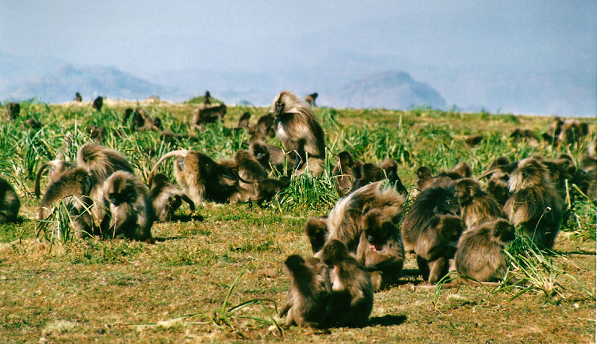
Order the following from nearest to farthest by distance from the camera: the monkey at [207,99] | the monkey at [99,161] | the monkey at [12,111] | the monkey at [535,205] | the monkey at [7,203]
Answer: the monkey at [535,205] < the monkey at [99,161] < the monkey at [7,203] < the monkey at [12,111] < the monkey at [207,99]

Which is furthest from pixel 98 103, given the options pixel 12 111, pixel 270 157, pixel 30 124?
pixel 270 157

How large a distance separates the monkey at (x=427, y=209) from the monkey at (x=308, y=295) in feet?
8.93

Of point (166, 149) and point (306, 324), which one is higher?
point (166, 149)

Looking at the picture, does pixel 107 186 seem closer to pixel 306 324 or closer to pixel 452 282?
pixel 306 324

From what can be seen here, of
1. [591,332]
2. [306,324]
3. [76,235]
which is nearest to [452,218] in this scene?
[591,332]

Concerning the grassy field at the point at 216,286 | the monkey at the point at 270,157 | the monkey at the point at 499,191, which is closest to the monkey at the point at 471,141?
the grassy field at the point at 216,286

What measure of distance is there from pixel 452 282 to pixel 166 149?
8350 mm

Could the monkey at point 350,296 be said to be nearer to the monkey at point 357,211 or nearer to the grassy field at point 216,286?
the grassy field at point 216,286

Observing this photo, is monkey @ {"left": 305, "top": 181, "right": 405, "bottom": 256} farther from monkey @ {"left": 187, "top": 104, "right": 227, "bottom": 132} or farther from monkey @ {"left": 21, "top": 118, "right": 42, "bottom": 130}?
monkey @ {"left": 187, "top": 104, "right": 227, "bottom": 132}

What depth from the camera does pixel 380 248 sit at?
739 cm

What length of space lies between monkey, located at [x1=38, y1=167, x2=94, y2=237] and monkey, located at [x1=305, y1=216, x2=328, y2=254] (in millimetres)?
3884

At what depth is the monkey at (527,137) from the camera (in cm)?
1960

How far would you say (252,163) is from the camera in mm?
13125

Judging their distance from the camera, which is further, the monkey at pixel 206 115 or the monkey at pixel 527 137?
the monkey at pixel 206 115
